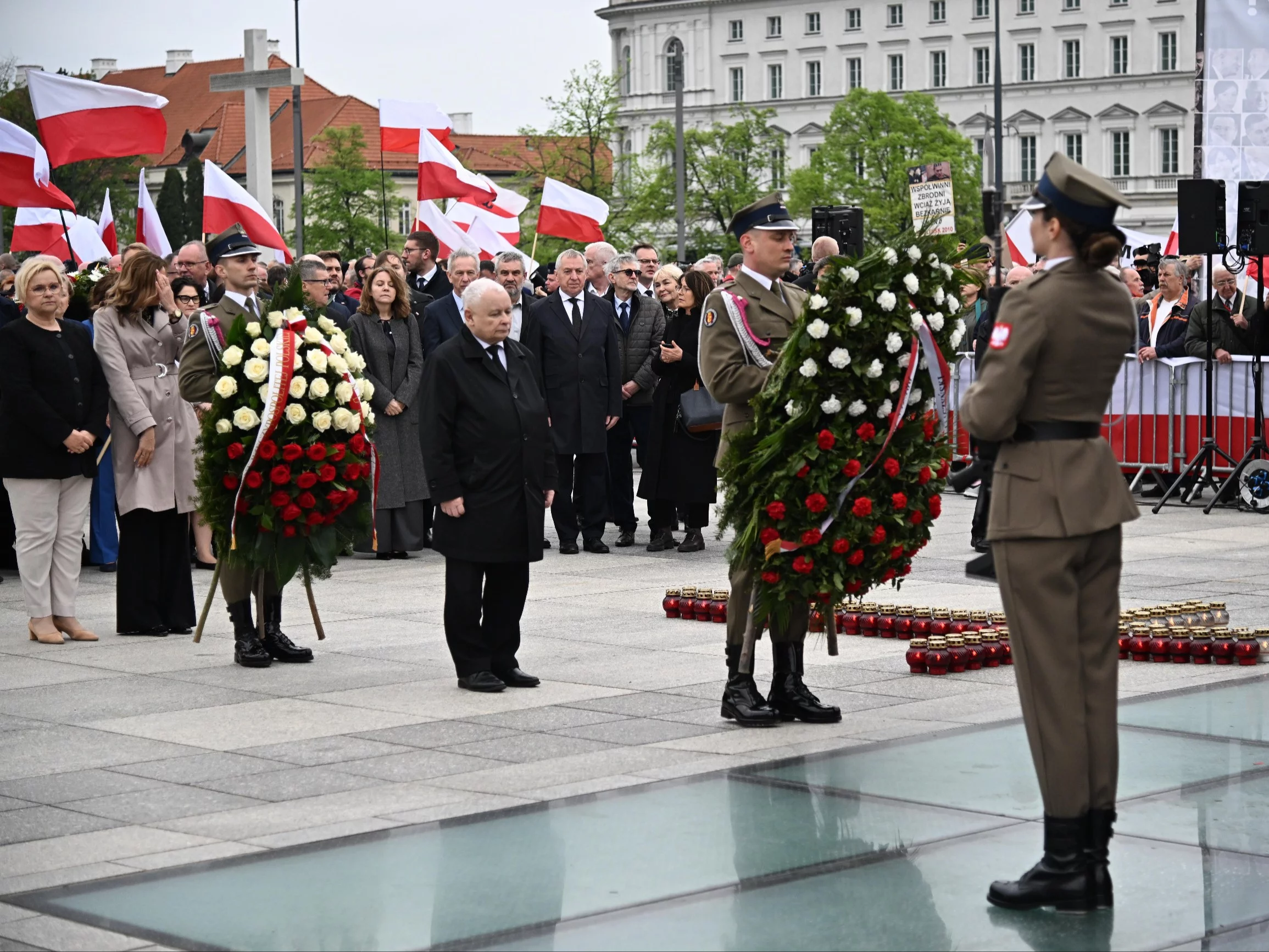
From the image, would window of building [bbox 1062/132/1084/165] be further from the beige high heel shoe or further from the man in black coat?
the man in black coat

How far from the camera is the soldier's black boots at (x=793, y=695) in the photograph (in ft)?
28.4

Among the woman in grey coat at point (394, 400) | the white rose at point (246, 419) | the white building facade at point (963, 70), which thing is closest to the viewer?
the white rose at point (246, 419)

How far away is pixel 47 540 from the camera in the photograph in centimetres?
1132

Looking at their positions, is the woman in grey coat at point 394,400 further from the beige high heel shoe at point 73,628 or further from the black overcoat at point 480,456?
the black overcoat at point 480,456

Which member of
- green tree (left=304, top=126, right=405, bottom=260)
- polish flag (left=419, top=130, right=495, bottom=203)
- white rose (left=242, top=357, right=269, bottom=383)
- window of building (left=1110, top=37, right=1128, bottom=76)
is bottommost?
white rose (left=242, top=357, right=269, bottom=383)

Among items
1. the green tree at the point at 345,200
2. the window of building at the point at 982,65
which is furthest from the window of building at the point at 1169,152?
the green tree at the point at 345,200

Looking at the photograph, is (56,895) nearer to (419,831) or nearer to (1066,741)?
(419,831)

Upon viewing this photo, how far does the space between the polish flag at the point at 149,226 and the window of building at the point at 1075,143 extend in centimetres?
10067

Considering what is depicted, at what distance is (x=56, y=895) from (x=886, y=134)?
9706 centimetres

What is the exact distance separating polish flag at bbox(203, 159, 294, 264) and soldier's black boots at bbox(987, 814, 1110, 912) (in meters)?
13.1

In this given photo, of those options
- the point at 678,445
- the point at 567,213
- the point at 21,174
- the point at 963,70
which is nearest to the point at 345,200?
the point at 963,70

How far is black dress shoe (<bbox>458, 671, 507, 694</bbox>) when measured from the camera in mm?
9555

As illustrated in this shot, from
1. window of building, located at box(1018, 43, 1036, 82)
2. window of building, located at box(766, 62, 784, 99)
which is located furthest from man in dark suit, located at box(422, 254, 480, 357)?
window of building, located at box(766, 62, 784, 99)

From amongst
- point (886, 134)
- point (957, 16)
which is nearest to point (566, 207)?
point (886, 134)
